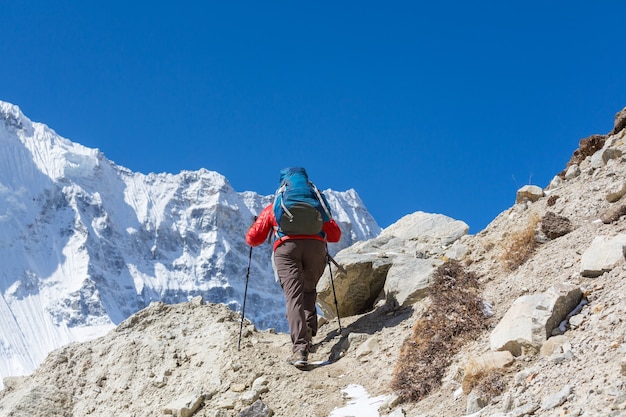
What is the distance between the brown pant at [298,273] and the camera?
8.94 metres

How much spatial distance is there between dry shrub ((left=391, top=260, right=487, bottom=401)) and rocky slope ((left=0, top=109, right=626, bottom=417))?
13 centimetres

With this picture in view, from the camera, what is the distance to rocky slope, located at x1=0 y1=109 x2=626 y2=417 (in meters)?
5.48

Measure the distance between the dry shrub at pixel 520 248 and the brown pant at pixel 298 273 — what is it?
2365 mm

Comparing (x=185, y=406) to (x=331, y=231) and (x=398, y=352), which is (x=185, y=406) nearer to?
(x=398, y=352)

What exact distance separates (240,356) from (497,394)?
4.15 meters

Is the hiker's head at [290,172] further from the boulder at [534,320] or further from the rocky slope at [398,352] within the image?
the boulder at [534,320]

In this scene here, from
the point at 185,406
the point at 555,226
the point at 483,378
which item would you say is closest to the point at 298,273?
the point at 185,406

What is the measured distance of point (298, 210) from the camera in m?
9.04

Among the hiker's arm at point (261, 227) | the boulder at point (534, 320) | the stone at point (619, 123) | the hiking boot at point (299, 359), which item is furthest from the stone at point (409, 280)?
the stone at point (619, 123)

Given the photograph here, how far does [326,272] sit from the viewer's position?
38.9ft

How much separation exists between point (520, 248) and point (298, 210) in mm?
2886

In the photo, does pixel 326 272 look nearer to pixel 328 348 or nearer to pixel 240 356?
pixel 328 348

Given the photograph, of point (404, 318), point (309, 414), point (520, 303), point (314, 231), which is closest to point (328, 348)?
point (404, 318)

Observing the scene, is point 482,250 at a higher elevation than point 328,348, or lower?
higher
